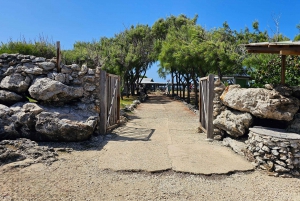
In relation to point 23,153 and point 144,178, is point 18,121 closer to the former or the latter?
point 23,153

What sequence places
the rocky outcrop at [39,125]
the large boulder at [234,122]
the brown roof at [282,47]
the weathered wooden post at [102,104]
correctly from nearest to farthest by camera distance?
the brown roof at [282,47] < the large boulder at [234,122] < the rocky outcrop at [39,125] < the weathered wooden post at [102,104]

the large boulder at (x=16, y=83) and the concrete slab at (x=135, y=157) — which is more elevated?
the large boulder at (x=16, y=83)

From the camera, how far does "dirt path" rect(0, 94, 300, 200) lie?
12.8ft

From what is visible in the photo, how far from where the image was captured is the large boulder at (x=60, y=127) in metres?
6.54

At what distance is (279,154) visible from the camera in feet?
15.9

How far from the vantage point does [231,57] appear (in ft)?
40.1

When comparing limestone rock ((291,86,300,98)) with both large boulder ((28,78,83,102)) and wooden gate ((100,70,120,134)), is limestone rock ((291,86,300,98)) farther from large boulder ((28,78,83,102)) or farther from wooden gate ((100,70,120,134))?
large boulder ((28,78,83,102))

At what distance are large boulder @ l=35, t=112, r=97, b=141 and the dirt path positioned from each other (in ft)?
1.47

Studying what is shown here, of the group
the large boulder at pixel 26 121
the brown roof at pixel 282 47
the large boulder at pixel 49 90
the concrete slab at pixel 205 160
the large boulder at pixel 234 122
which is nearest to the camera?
the concrete slab at pixel 205 160

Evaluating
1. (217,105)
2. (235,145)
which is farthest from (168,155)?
(217,105)

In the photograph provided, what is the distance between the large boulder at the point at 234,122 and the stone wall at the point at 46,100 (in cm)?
407

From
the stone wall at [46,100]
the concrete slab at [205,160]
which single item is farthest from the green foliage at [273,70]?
the stone wall at [46,100]

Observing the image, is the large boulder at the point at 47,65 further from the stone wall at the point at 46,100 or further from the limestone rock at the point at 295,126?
the limestone rock at the point at 295,126

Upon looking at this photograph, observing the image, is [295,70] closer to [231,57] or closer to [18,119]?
[231,57]
